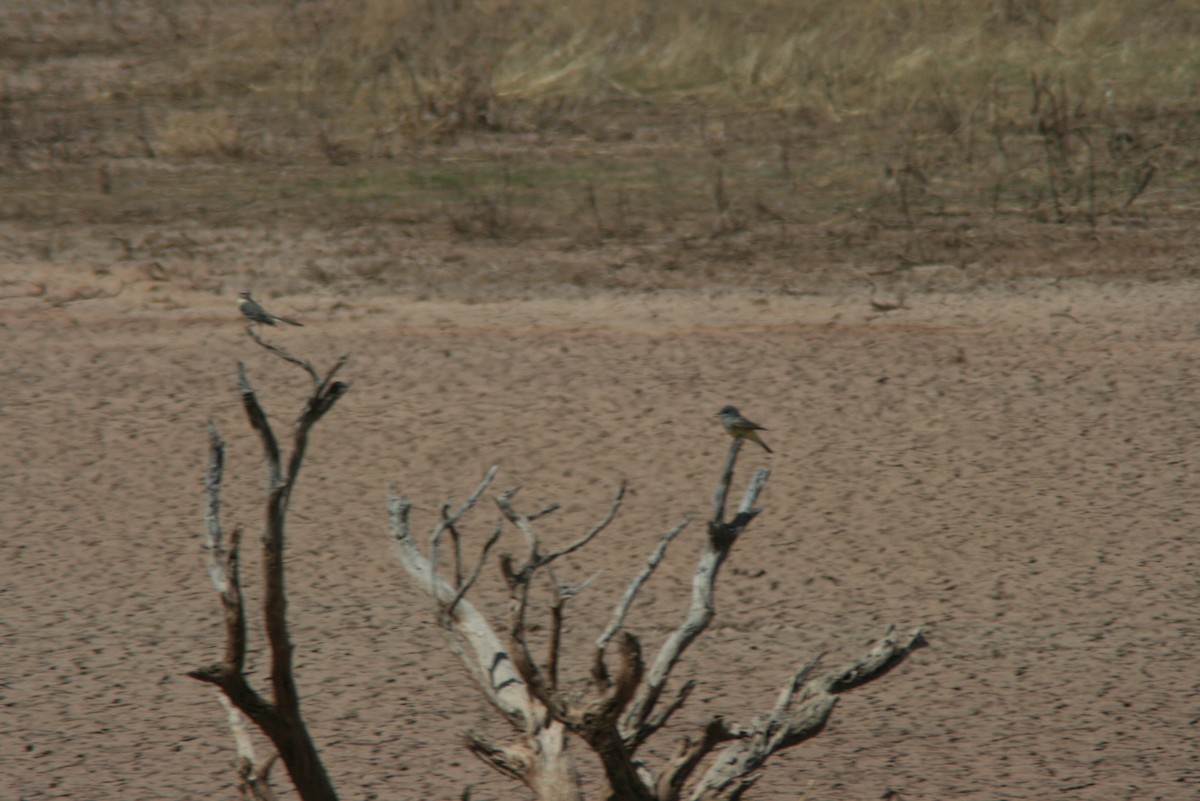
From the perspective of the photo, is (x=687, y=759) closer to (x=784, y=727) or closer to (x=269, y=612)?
(x=784, y=727)

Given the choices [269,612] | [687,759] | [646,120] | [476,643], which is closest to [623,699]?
[687,759]

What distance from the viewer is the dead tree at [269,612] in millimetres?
2799

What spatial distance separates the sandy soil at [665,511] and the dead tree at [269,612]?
104cm

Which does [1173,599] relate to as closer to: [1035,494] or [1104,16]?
[1035,494]

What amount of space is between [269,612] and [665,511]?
3.22m

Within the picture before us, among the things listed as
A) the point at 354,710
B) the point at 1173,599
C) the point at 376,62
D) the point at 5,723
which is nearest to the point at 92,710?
the point at 5,723

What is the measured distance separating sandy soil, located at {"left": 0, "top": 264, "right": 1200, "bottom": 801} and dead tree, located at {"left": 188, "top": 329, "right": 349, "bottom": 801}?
1.04 meters

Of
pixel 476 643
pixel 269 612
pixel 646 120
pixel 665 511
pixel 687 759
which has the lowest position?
pixel 665 511

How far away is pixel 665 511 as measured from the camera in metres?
6.07

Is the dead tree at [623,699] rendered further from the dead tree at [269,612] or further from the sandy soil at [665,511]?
the sandy soil at [665,511]

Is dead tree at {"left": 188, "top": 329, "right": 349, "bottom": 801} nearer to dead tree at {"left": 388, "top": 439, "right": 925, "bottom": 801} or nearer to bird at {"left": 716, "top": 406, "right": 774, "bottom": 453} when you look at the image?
dead tree at {"left": 388, "top": 439, "right": 925, "bottom": 801}

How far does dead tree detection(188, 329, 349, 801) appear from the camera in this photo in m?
2.80

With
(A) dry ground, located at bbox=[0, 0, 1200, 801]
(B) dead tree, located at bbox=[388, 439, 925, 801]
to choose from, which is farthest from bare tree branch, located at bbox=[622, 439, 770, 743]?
(A) dry ground, located at bbox=[0, 0, 1200, 801]

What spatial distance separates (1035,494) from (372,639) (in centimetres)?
270
